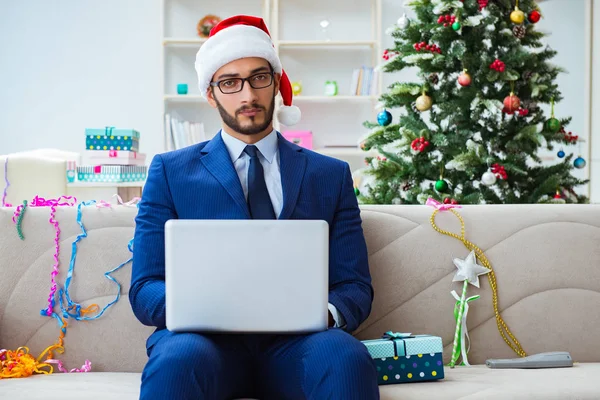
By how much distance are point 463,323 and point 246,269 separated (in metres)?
0.82

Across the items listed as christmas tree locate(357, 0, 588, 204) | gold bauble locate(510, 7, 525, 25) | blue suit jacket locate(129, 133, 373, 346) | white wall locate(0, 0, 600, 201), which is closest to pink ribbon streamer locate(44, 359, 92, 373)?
blue suit jacket locate(129, 133, 373, 346)

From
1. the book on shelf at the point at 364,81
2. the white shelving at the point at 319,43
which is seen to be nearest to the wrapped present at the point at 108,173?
the white shelving at the point at 319,43

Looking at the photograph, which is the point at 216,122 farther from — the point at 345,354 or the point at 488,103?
the point at 345,354

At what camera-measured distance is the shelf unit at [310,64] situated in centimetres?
557

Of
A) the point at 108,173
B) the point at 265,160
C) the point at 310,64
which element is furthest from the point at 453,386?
the point at 310,64

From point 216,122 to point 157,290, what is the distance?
13.1ft

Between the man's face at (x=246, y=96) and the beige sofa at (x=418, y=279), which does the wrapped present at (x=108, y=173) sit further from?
the man's face at (x=246, y=96)

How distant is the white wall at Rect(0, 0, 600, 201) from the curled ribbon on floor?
366 cm

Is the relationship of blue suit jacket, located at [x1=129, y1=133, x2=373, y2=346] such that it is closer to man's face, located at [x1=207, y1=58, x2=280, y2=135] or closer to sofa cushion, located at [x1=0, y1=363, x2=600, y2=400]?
man's face, located at [x1=207, y1=58, x2=280, y2=135]

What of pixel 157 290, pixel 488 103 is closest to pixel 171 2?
pixel 488 103

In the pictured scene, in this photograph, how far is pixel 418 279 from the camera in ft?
6.81

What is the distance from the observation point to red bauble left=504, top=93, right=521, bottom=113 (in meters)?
2.92

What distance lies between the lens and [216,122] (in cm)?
564

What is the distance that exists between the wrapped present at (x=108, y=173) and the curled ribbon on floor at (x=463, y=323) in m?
2.63
